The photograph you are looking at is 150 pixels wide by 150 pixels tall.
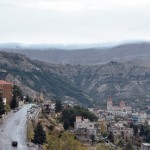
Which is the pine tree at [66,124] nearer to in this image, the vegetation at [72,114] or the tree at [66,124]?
the tree at [66,124]

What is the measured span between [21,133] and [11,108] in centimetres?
3325

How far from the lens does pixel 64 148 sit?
48438 millimetres

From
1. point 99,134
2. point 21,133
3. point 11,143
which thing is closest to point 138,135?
point 99,134

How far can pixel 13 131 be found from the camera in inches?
2484

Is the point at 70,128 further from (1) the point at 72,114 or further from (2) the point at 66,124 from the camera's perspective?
(1) the point at 72,114

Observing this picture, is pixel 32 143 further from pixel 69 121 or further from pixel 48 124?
pixel 69 121

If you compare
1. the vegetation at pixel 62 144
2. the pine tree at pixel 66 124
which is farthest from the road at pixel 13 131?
the pine tree at pixel 66 124

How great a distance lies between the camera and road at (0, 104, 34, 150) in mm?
52500

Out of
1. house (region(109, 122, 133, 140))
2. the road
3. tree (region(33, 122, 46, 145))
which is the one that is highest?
tree (region(33, 122, 46, 145))

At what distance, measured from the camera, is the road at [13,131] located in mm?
52500

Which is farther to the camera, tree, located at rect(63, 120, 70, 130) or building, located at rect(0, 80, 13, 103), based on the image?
building, located at rect(0, 80, 13, 103)

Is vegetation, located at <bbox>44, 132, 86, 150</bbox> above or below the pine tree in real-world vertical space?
above

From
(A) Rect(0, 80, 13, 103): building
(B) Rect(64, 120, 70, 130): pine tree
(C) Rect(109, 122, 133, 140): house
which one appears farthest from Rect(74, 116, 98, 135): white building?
(A) Rect(0, 80, 13, 103): building

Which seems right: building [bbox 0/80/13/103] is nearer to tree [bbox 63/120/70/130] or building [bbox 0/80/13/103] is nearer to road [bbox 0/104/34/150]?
road [bbox 0/104/34/150]
